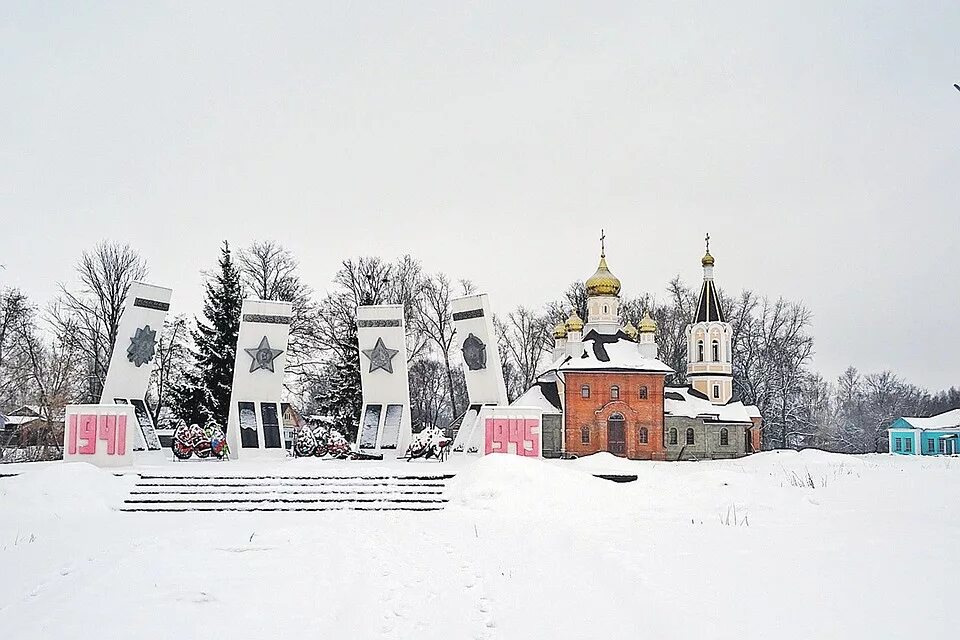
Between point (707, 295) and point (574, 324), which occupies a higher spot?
point (707, 295)

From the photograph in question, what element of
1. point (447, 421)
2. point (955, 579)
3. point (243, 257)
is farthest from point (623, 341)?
point (955, 579)

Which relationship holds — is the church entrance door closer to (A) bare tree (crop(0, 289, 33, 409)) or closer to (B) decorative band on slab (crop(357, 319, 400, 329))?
(B) decorative band on slab (crop(357, 319, 400, 329))

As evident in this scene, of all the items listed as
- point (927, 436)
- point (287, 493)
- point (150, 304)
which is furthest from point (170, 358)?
point (927, 436)

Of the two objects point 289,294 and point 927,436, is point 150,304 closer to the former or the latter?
point 289,294

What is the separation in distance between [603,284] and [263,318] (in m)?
Answer: 22.5

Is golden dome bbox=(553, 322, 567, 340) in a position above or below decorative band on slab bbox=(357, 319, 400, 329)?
above

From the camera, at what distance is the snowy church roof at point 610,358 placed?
124 ft

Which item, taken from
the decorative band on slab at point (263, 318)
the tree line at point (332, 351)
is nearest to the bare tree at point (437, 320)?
the tree line at point (332, 351)

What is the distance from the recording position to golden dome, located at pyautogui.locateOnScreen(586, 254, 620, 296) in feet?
136

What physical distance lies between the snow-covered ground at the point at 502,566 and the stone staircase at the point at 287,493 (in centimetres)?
61

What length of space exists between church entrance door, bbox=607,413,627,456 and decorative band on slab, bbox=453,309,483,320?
17.2 meters

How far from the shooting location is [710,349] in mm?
42531

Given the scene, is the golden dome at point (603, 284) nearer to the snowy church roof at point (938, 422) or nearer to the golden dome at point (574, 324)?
the golden dome at point (574, 324)

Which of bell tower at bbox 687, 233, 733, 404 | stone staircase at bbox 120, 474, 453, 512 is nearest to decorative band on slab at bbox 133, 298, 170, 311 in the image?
stone staircase at bbox 120, 474, 453, 512
